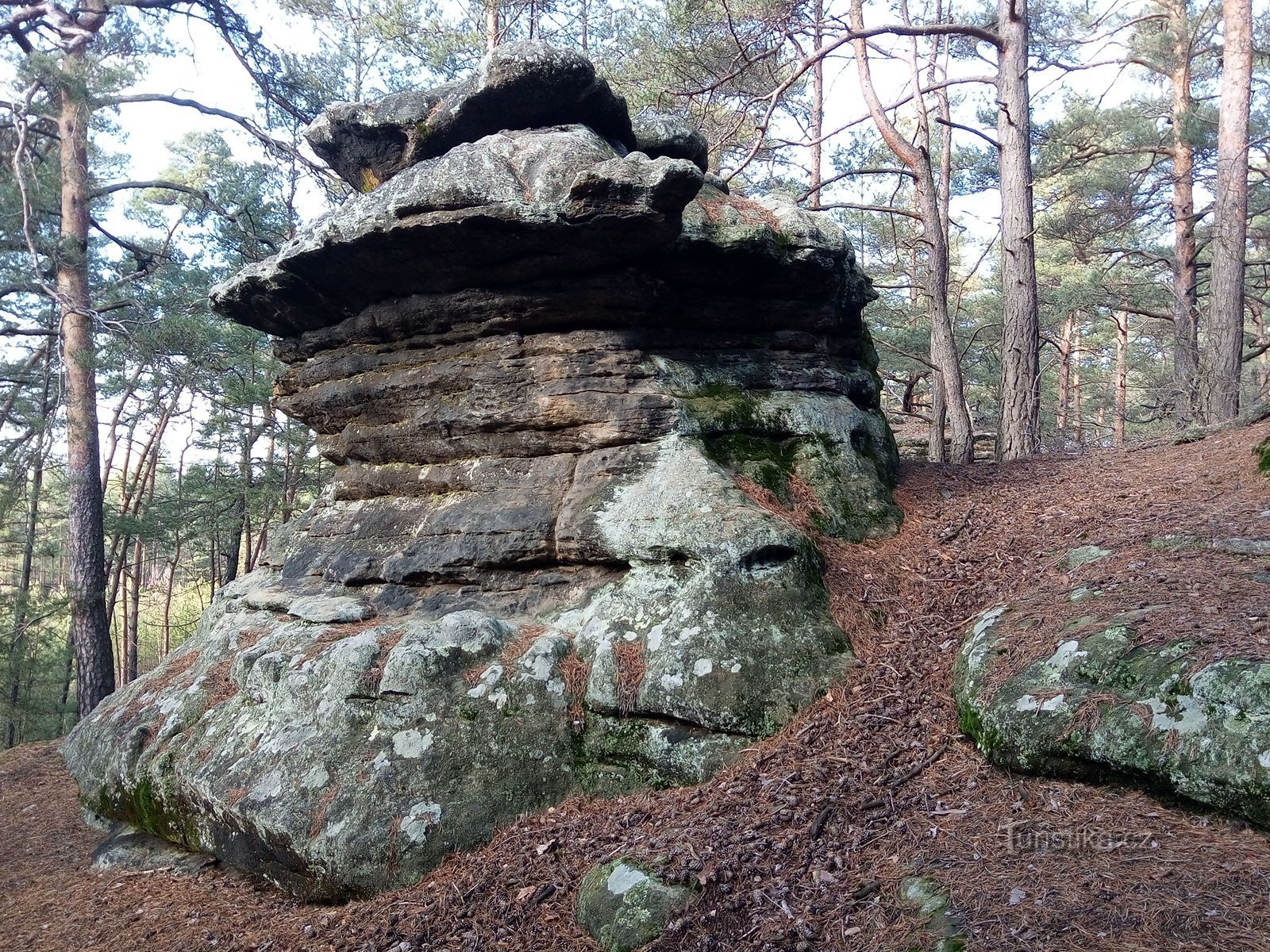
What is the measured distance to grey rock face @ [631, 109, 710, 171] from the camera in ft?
27.3

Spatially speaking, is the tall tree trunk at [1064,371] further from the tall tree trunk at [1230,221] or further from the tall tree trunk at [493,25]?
the tall tree trunk at [493,25]

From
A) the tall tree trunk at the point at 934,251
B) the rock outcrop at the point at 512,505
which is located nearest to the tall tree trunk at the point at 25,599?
the rock outcrop at the point at 512,505

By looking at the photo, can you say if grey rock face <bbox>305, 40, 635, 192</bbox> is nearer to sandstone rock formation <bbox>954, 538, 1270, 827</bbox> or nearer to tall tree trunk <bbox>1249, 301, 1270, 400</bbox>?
sandstone rock formation <bbox>954, 538, 1270, 827</bbox>

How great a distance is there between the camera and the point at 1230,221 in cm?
1161

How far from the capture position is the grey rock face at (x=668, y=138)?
8.33m

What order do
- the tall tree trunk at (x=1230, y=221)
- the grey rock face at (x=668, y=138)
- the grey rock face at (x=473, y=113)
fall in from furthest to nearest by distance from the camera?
the tall tree trunk at (x=1230, y=221) → the grey rock face at (x=668, y=138) → the grey rock face at (x=473, y=113)

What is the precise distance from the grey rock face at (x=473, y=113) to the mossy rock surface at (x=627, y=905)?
6687 mm

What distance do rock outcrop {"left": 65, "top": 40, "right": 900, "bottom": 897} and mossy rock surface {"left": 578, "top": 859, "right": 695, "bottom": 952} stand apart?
3.41 feet

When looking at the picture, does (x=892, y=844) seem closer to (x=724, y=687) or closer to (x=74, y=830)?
(x=724, y=687)

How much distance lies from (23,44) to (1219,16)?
19.5m

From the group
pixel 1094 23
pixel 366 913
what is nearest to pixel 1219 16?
pixel 1094 23

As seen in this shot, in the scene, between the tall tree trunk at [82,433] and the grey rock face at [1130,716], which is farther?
the tall tree trunk at [82,433]

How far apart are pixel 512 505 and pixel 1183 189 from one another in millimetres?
15648

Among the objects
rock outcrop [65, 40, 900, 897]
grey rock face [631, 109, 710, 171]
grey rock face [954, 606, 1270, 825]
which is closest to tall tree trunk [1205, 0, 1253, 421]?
rock outcrop [65, 40, 900, 897]
